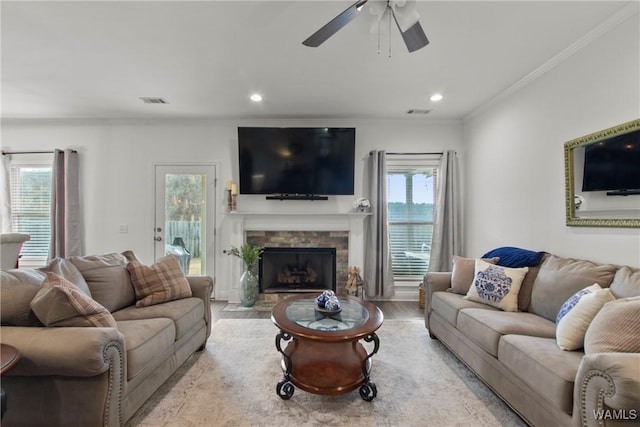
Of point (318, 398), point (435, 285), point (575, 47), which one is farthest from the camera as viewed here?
point (435, 285)

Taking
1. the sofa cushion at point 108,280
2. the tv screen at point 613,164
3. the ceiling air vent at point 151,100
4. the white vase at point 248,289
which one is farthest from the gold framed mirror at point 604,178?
the ceiling air vent at point 151,100

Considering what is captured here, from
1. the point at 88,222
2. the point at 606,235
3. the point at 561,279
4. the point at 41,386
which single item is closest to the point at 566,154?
the point at 606,235

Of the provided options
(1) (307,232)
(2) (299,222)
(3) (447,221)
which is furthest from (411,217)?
(2) (299,222)

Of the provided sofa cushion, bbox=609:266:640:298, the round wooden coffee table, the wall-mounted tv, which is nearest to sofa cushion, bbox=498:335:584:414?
sofa cushion, bbox=609:266:640:298

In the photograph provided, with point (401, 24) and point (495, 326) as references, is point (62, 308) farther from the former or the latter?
point (495, 326)

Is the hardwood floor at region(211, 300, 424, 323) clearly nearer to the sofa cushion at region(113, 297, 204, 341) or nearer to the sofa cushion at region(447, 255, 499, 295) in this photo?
the sofa cushion at region(447, 255, 499, 295)

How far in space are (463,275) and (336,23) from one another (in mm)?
2520

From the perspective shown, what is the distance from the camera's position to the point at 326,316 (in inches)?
86.5

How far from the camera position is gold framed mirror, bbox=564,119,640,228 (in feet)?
6.67

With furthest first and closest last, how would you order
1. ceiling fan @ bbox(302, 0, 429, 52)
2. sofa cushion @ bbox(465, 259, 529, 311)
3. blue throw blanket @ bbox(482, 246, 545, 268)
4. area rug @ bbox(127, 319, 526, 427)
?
1. blue throw blanket @ bbox(482, 246, 545, 268)
2. sofa cushion @ bbox(465, 259, 529, 311)
3. area rug @ bbox(127, 319, 526, 427)
4. ceiling fan @ bbox(302, 0, 429, 52)

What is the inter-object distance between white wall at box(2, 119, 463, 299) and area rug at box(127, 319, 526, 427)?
6.88ft

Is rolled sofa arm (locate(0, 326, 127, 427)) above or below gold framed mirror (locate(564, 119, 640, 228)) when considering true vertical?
below

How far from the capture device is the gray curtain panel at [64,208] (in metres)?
4.21

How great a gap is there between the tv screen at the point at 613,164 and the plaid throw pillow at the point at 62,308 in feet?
11.9
